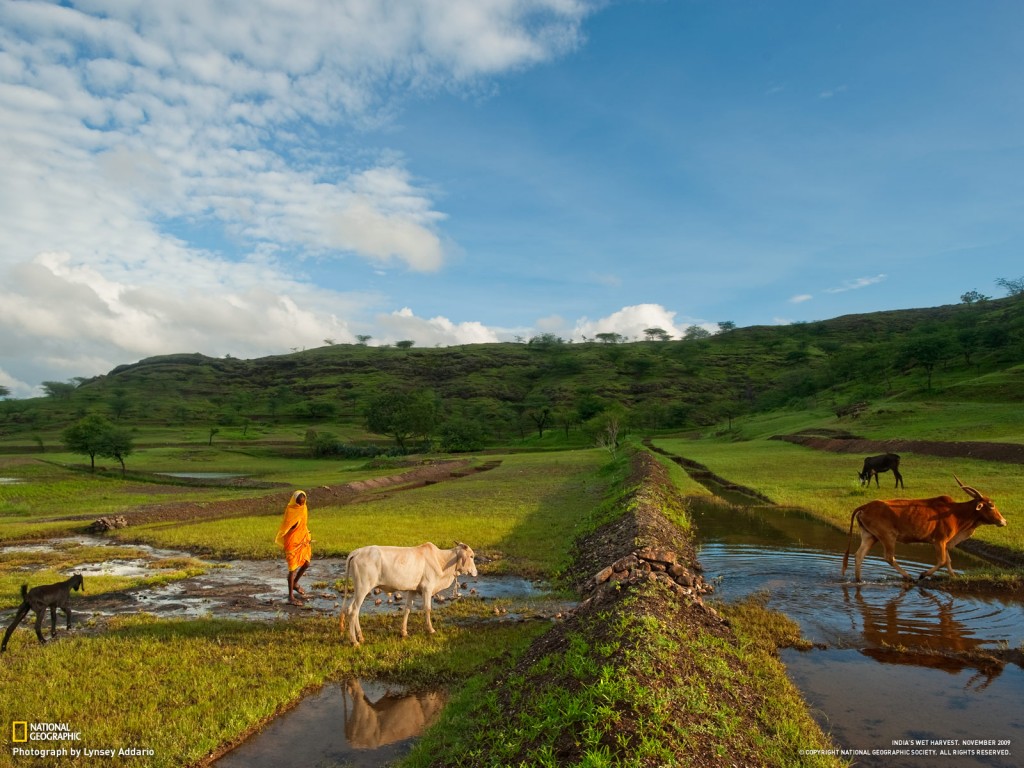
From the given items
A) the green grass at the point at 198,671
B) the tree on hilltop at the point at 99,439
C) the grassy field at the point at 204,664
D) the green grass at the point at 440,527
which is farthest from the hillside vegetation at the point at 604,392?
the green grass at the point at 198,671

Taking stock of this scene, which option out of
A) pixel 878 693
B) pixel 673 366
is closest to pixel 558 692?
pixel 878 693

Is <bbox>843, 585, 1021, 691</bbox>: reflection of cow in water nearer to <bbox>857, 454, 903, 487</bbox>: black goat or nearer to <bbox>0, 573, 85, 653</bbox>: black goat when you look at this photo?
<bbox>0, 573, 85, 653</bbox>: black goat

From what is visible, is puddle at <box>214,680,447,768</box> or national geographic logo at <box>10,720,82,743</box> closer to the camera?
puddle at <box>214,680,447,768</box>

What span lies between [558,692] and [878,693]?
5085 mm

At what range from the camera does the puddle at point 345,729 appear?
6785 millimetres

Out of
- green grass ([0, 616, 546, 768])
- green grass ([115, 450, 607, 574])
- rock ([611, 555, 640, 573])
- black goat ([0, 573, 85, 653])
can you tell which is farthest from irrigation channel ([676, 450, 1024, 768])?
black goat ([0, 573, 85, 653])

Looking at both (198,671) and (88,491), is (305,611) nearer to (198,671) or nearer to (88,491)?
(198,671)

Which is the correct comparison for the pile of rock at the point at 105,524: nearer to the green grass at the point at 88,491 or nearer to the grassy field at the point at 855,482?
the green grass at the point at 88,491

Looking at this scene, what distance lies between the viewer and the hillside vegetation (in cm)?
8844

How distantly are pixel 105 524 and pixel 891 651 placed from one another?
2712 centimetres

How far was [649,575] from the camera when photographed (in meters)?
10.8

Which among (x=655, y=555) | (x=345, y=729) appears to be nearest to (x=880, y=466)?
(x=655, y=555)

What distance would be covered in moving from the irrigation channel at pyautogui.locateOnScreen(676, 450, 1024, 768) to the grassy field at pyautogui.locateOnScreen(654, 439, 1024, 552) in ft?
13.7

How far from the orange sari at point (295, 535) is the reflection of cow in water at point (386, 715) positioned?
16.0ft
